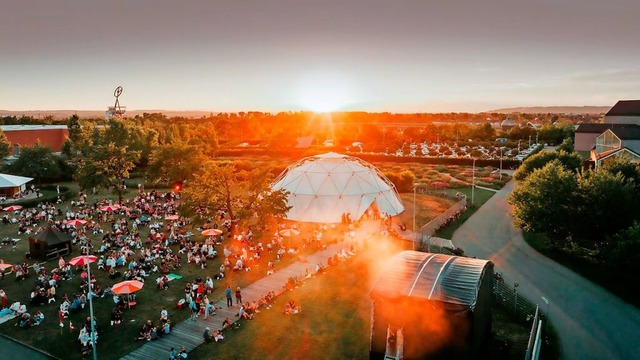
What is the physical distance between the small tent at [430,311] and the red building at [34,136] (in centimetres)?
8166

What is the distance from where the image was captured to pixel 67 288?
82.9 feet

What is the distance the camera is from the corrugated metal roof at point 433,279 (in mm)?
15188

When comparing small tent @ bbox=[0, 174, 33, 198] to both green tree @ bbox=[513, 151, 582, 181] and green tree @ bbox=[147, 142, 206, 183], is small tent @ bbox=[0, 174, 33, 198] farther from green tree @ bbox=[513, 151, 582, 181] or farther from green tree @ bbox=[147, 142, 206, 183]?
green tree @ bbox=[513, 151, 582, 181]

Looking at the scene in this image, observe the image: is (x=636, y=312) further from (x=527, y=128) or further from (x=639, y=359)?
(x=527, y=128)

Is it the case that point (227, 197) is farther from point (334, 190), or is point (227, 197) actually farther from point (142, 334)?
point (142, 334)

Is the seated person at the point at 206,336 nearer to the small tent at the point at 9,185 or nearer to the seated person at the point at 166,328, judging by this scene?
the seated person at the point at 166,328

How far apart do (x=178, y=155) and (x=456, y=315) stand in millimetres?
46830

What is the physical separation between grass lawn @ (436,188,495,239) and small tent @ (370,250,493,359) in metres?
19.3

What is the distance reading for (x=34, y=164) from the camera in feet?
194

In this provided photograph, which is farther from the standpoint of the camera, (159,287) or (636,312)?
(159,287)

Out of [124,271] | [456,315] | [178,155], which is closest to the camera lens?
[456,315]

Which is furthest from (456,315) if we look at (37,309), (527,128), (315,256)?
(527,128)

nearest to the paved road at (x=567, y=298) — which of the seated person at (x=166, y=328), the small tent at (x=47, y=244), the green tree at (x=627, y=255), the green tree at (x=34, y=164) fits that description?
the green tree at (x=627, y=255)

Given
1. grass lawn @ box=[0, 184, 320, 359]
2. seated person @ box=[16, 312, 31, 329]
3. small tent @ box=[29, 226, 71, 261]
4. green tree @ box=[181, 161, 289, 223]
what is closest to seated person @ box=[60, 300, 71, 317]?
grass lawn @ box=[0, 184, 320, 359]
